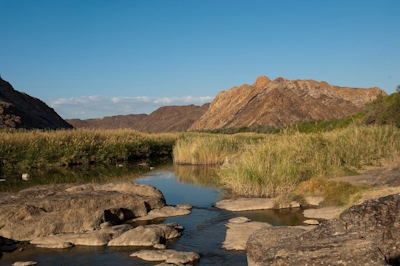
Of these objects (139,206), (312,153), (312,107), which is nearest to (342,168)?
(312,153)

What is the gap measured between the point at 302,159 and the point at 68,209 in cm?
845

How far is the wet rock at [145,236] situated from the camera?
735 centimetres

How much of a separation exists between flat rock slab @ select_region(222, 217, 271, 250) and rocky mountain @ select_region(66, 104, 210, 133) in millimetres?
123781

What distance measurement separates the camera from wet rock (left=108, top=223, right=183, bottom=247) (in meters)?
7.35

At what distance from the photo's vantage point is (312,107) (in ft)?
267

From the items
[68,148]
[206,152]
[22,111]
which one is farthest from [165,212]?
[22,111]

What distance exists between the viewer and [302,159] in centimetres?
1423

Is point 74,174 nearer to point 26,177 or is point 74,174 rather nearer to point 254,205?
point 26,177

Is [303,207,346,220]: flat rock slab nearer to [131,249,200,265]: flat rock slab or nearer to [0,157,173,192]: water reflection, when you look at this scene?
[131,249,200,265]: flat rock slab

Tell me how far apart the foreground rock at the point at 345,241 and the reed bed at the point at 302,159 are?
5.83 metres

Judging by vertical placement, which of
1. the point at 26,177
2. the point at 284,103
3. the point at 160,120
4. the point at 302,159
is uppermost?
the point at 160,120

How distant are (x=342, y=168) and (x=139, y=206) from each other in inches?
291

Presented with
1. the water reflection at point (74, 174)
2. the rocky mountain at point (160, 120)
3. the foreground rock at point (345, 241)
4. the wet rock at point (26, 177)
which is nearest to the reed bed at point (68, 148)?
the water reflection at point (74, 174)

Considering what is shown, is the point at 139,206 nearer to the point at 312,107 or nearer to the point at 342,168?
the point at 342,168
